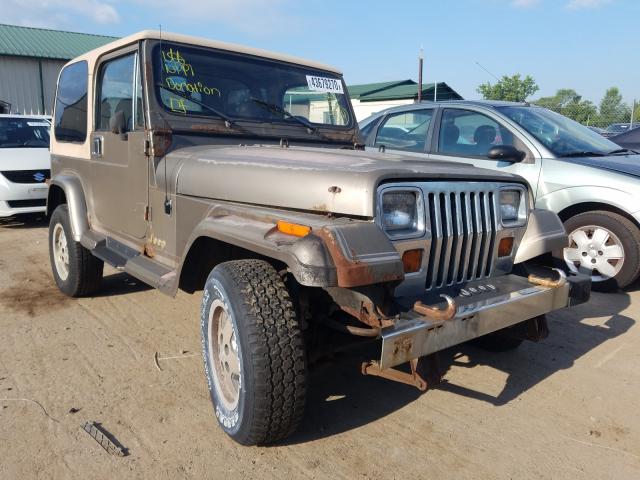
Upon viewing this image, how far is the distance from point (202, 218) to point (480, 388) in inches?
76.1

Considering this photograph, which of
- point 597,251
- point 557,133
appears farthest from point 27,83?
point 597,251

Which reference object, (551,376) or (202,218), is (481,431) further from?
(202,218)

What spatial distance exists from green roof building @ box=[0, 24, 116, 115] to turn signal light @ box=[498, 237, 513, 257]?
Result: 23.7 m

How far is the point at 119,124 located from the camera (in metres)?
3.69

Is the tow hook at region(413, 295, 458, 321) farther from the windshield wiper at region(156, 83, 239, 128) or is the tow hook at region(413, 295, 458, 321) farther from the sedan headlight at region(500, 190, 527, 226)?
the windshield wiper at region(156, 83, 239, 128)

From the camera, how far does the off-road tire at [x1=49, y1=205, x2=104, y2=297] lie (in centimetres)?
450

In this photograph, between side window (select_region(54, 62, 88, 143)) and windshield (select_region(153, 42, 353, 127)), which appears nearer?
windshield (select_region(153, 42, 353, 127))

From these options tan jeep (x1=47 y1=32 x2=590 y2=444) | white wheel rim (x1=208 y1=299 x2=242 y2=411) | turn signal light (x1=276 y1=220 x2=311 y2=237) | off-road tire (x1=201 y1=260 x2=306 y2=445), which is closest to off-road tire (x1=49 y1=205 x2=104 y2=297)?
tan jeep (x1=47 y1=32 x2=590 y2=444)

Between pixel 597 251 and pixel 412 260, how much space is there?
346 centimetres

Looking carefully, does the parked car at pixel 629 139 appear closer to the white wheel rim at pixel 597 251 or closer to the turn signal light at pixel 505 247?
the white wheel rim at pixel 597 251

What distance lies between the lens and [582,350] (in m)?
3.80

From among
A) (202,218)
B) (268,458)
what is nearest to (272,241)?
(202,218)

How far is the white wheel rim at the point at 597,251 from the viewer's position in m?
5.00

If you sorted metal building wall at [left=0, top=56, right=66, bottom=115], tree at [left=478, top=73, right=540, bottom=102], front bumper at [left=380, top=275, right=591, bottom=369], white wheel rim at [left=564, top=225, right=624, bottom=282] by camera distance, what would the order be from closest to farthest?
front bumper at [left=380, top=275, right=591, bottom=369] < white wheel rim at [left=564, top=225, right=624, bottom=282] < metal building wall at [left=0, top=56, right=66, bottom=115] < tree at [left=478, top=73, right=540, bottom=102]
